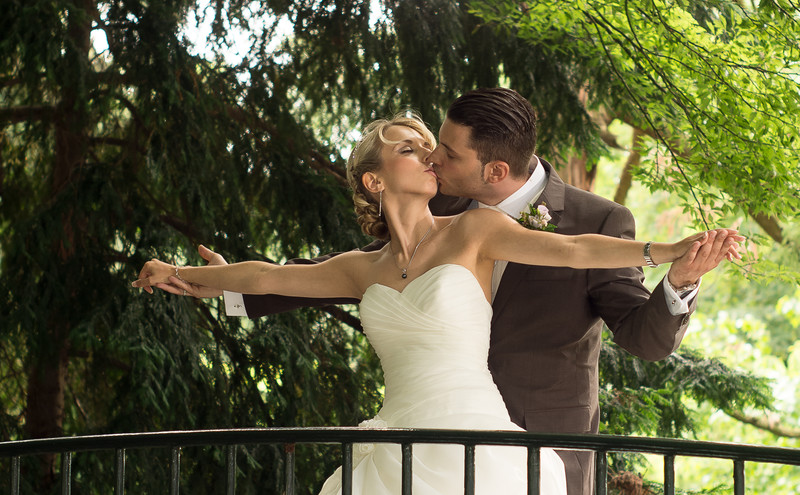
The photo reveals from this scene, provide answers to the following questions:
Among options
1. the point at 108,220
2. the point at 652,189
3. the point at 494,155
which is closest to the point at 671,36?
the point at 652,189

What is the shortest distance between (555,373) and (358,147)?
39.7 inches

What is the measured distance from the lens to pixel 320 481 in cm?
554

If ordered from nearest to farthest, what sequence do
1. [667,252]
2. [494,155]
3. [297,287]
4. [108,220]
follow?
[667,252] < [494,155] < [297,287] < [108,220]

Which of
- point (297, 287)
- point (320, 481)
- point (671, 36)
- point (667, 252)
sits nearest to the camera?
point (667, 252)

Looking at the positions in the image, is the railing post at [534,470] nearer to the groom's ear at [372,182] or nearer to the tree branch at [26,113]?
the groom's ear at [372,182]

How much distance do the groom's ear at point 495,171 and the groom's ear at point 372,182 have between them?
13.7 inches

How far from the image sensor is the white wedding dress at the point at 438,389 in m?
2.71

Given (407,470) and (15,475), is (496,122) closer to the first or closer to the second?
(407,470)

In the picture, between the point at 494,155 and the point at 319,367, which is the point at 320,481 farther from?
the point at 494,155

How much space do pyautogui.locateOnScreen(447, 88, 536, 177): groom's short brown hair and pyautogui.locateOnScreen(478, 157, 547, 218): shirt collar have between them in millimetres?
208

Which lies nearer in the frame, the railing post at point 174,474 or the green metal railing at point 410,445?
the green metal railing at point 410,445

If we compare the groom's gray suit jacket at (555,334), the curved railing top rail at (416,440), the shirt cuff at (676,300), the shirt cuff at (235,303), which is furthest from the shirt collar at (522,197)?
the curved railing top rail at (416,440)

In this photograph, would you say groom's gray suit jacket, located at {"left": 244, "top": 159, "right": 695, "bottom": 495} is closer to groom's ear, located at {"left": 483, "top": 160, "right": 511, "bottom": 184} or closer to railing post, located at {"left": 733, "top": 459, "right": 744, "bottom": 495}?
groom's ear, located at {"left": 483, "top": 160, "right": 511, "bottom": 184}

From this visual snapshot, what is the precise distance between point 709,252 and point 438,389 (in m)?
0.88
